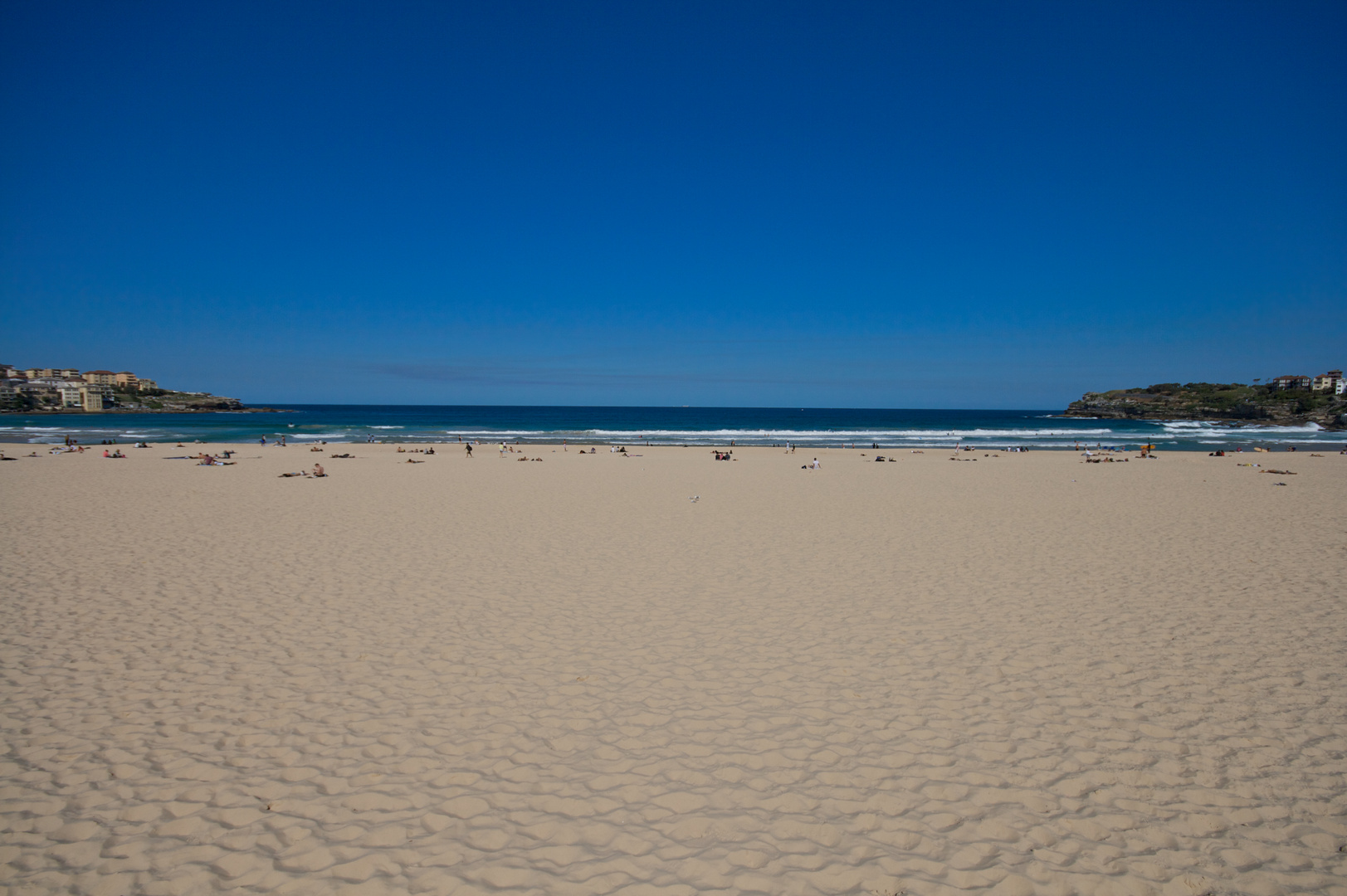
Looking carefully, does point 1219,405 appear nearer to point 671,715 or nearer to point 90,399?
point 671,715

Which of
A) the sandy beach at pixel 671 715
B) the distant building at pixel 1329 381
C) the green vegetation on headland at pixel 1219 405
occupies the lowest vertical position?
the sandy beach at pixel 671 715

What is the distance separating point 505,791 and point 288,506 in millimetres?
13689

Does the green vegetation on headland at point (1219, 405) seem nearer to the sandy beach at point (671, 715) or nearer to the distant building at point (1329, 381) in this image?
the distant building at point (1329, 381)

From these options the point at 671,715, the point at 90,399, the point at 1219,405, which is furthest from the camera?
the point at 90,399

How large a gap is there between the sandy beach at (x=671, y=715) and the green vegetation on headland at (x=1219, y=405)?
8112 cm

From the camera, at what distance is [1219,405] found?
261ft

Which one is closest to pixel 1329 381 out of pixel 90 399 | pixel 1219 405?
pixel 1219 405

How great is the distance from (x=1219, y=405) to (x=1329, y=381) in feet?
138

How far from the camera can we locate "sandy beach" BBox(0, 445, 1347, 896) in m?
3.36

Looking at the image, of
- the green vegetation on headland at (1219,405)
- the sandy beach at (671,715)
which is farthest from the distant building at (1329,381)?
the sandy beach at (671,715)

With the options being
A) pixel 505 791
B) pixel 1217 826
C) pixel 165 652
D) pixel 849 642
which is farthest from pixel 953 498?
pixel 165 652

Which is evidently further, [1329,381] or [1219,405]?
[1329,381]

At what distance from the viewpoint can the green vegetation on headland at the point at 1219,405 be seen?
67.2 metres

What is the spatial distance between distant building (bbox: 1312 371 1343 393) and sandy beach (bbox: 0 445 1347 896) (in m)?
122
